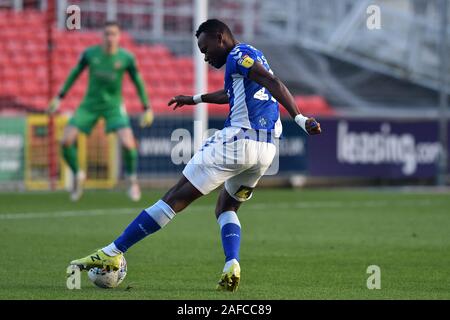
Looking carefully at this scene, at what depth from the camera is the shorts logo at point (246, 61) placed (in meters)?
7.36

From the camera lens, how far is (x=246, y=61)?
7.38 metres

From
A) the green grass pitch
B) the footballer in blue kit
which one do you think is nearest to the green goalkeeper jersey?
the green grass pitch

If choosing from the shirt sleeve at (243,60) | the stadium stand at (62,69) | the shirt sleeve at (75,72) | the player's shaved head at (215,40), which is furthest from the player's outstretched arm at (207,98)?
the stadium stand at (62,69)

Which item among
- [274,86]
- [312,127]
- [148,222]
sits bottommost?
[148,222]

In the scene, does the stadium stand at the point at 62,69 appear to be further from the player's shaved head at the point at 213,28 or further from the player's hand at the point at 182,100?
the player's shaved head at the point at 213,28

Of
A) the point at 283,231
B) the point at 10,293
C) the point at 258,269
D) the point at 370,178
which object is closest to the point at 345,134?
the point at 370,178

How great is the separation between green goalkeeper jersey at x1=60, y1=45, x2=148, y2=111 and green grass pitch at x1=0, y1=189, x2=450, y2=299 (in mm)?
1504

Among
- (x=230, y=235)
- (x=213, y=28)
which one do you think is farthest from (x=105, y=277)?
(x=213, y=28)

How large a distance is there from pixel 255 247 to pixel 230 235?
291 centimetres

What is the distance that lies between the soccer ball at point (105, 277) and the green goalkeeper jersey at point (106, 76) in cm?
884

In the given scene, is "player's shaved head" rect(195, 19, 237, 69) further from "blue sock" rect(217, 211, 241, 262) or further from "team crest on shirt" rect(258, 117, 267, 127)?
"blue sock" rect(217, 211, 241, 262)

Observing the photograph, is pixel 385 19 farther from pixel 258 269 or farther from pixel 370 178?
pixel 258 269

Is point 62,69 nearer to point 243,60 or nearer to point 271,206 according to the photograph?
point 271,206

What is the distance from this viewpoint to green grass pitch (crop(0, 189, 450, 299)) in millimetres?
7590
